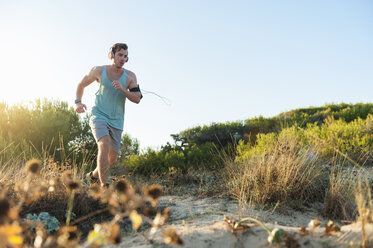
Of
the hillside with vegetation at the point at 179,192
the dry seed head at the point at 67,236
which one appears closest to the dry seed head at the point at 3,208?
the hillside with vegetation at the point at 179,192

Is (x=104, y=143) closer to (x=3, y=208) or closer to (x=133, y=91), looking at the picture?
(x=133, y=91)

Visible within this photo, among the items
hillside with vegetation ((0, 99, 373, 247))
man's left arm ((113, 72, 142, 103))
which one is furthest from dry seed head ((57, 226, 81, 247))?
man's left arm ((113, 72, 142, 103))

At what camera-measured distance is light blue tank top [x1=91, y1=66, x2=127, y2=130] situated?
198 inches

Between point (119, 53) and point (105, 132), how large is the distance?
1270 millimetres

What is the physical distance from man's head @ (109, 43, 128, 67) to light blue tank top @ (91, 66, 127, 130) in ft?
0.73

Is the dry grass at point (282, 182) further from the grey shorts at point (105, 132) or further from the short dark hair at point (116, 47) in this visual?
the short dark hair at point (116, 47)

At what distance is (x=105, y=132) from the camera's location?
482 cm

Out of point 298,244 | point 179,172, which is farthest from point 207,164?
point 298,244

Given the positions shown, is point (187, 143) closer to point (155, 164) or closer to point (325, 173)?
point (155, 164)

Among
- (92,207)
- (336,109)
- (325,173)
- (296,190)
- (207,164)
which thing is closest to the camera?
(92,207)

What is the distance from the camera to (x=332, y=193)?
409 cm

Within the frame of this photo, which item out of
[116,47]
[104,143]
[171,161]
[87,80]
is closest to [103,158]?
[104,143]

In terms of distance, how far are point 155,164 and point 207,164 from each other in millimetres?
1239

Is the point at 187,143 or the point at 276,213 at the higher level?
the point at 187,143
